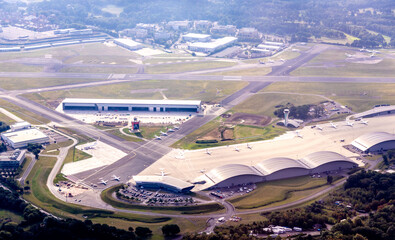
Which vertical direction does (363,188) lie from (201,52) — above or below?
below

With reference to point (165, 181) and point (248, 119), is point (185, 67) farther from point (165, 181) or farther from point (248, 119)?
point (165, 181)

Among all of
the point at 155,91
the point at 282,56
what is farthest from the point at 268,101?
the point at 282,56

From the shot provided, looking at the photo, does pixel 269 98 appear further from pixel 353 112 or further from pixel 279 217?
pixel 279 217

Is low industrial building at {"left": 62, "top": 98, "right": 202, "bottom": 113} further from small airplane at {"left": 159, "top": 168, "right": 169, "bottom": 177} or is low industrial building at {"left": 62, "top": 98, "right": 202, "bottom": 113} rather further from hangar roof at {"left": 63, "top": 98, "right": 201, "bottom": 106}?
small airplane at {"left": 159, "top": 168, "right": 169, "bottom": 177}

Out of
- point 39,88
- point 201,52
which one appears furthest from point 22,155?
point 201,52

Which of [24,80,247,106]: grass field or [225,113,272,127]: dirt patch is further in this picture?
[24,80,247,106]: grass field

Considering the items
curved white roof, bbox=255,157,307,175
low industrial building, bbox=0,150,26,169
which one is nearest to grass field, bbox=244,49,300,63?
curved white roof, bbox=255,157,307,175
